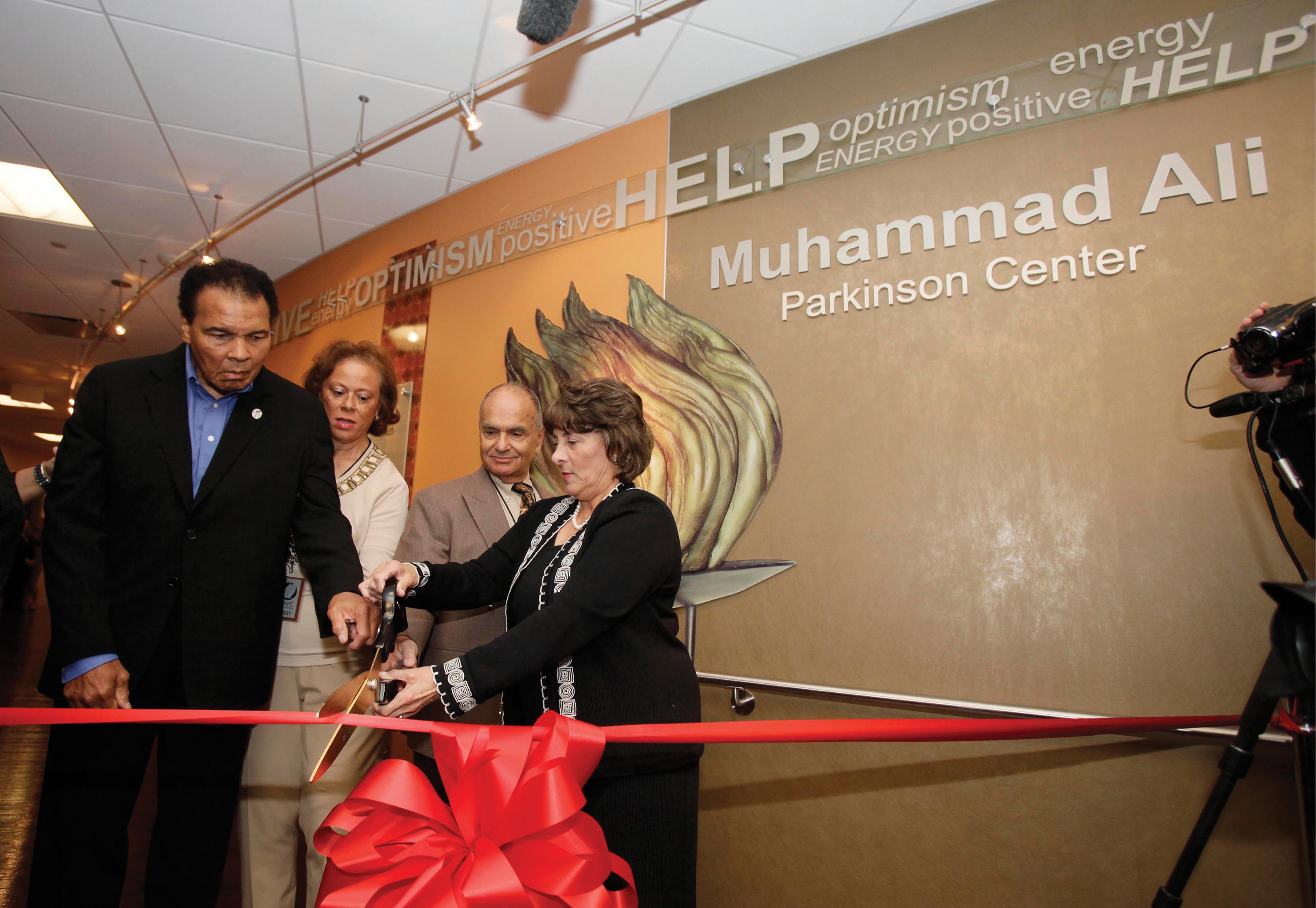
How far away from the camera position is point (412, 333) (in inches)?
161

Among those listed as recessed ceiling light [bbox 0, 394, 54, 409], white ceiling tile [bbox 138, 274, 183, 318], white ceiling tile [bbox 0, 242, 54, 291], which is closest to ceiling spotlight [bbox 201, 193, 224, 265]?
white ceiling tile [bbox 138, 274, 183, 318]

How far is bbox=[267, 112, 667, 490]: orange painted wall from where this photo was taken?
321cm

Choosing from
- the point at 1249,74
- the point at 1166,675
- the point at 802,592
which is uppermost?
the point at 1249,74

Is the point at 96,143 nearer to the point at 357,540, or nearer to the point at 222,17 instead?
the point at 222,17

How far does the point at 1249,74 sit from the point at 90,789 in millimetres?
3530

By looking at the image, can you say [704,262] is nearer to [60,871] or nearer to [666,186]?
[666,186]

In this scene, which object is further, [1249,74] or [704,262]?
[704,262]

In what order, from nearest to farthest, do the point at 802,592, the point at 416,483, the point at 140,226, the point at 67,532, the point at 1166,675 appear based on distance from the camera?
the point at 67,532 → the point at 1166,675 → the point at 802,592 → the point at 416,483 → the point at 140,226

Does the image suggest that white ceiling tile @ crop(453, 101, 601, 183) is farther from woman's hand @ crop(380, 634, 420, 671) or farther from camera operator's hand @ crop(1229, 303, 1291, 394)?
camera operator's hand @ crop(1229, 303, 1291, 394)

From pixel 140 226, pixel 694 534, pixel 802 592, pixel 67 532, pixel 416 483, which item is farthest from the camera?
pixel 140 226

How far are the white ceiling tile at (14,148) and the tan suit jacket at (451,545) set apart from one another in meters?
3.55

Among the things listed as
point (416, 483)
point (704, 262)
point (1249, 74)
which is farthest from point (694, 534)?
point (1249, 74)

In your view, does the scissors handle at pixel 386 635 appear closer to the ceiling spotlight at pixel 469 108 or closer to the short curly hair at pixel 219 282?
the short curly hair at pixel 219 282

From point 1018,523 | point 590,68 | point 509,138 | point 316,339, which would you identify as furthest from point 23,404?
point 1018,523
